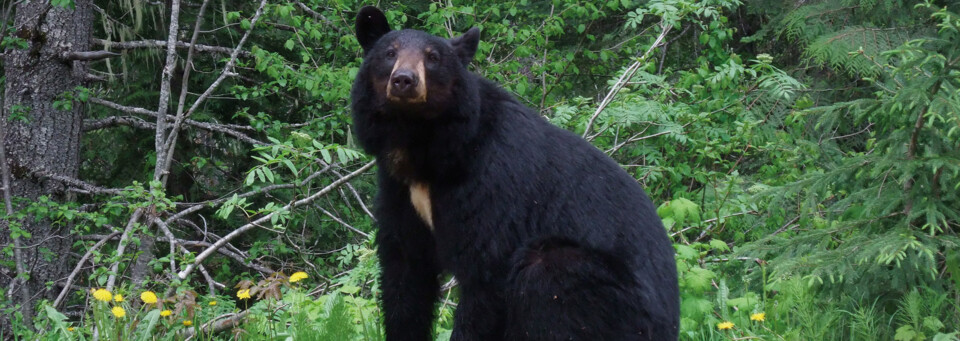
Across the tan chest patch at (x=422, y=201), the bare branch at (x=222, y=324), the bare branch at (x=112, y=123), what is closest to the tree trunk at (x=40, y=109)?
the bare branch at (x=112, y=123)

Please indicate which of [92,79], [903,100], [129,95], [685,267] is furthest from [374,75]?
[129,95]

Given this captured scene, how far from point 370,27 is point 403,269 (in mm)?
1165

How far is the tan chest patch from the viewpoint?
3836mm

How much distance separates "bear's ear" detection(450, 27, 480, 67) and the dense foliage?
1.24 m

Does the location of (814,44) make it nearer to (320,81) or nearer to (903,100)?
(903,100)

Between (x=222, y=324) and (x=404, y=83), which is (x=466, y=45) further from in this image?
(x=222, y=324)

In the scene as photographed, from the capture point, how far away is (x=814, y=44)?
7.36 meters

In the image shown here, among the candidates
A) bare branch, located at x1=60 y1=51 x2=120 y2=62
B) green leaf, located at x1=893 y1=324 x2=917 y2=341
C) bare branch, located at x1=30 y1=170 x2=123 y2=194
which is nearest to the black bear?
green leaf, located at x1=893 y1=324 x2=917 y2=341

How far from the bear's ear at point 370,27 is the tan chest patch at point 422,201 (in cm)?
77

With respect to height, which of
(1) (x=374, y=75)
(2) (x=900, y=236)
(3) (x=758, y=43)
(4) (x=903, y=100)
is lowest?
(3) (x=758, y=43)

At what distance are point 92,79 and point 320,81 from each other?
214 cm

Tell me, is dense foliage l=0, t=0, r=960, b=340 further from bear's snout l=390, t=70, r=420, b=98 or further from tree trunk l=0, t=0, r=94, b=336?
bear's snout l=390, t=70, r=420, b=98

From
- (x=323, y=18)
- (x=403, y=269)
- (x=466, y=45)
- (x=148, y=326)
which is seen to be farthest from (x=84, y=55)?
(x=403, y=269)

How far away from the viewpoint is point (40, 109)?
7562 mm
